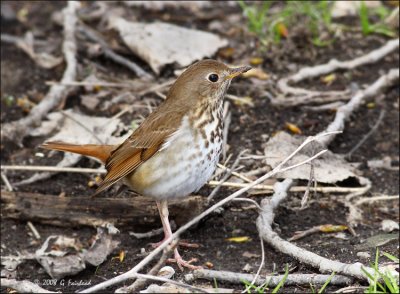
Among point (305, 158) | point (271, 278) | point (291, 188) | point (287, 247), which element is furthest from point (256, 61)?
point (271, 278)

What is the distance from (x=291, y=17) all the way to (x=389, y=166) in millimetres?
1944

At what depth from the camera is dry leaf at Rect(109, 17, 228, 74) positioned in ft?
23.0

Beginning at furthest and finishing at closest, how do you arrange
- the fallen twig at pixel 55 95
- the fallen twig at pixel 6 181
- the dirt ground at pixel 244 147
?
the fallen twig at pixel 55 95, the fallen twig at pixel 6 181, the dirt ground at pixel 244 147

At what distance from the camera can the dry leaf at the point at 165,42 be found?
23.0ft

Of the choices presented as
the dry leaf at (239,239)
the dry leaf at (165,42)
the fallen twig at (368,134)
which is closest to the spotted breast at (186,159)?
the dry leaf at (239,239)

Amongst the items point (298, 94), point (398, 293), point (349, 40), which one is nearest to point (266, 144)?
point (298, 94)

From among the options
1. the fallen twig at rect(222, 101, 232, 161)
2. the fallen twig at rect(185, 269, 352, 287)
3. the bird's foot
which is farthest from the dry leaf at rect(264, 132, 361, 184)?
the fallen twig at rect(185, 269, 352, 287)

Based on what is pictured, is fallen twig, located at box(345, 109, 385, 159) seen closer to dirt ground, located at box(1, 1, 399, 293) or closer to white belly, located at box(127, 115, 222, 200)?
dirt ground, located at box(1, 1, 399, 293)

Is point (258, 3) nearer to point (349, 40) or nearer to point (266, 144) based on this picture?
point (349, 40)

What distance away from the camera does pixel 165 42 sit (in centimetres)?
725

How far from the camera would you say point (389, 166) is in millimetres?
6031

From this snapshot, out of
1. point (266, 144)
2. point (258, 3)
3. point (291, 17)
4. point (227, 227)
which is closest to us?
point (227, 227)

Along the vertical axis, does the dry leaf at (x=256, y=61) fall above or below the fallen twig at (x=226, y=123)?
above

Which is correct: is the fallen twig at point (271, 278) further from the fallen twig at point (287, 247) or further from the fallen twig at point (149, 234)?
the fallen twig at point (149, 234)
